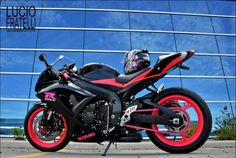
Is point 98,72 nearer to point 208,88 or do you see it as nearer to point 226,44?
point 208,88

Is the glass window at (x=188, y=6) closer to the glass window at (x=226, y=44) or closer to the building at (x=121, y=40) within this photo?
the building at (x=121, y=40)

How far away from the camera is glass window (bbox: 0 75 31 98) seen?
17844 mm

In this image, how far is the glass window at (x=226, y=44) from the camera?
20.6 metres

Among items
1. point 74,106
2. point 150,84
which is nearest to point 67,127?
point 74,106

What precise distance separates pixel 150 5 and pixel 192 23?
Result: 2.34m

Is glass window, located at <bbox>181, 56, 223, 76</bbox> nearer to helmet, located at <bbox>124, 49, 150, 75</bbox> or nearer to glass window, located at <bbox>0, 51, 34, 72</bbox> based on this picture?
glass window, located at <bbox>0, 51, 34, 72</bbox>

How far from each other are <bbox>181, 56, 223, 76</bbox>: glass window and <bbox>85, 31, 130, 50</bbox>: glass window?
10.3 feet

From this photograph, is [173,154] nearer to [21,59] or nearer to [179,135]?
[179,135]

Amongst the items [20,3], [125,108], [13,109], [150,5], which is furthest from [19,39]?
[125,108]

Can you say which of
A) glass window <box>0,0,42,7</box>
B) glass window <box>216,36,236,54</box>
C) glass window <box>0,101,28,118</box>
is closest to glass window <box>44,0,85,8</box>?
glass window <box>0,0,42,7</box>

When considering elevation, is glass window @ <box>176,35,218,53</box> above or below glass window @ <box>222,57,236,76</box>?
above

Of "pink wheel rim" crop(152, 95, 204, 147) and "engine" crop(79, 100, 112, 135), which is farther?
"engine" crop(79, 100, 112, 135)

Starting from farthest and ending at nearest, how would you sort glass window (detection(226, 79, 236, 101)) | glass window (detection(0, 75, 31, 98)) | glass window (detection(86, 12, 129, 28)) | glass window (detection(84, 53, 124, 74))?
glass window (detection(86, 12, 129, 28)) → glass window (detection(226, 79, 236, 101)) → glass window (detection(84, 53, 124, 74)) → glass window (detection(0, 75, 31, 98))

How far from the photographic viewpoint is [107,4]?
20.8 m
